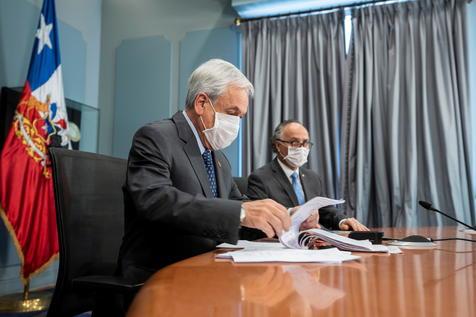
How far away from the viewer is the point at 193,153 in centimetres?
130

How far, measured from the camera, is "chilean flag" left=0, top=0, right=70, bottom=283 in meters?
2.60

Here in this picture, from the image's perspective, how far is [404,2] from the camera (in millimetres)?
3203

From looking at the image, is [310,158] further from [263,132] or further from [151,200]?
[151,200]

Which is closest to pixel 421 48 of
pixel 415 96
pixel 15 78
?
pixel 415 96

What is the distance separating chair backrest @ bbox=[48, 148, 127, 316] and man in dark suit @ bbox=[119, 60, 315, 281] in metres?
0.08

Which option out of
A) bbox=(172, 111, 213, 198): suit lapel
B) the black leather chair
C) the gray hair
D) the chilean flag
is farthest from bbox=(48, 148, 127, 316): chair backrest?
the chilean flag

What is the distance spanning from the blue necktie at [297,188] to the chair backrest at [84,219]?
53.1 inches

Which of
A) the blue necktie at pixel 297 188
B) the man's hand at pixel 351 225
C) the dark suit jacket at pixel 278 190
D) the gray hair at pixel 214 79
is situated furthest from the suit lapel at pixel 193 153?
the blue necktie at pixel 297 188

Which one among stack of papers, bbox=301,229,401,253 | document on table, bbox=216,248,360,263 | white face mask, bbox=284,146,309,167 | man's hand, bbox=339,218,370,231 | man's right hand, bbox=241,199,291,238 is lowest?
document on table, bbox=216,248,360,263

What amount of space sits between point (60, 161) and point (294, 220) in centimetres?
69

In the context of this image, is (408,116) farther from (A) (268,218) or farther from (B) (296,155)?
(A) (268,218)

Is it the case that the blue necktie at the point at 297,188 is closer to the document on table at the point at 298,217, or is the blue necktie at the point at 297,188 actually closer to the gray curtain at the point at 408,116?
the gray curtain at the point at 408,116

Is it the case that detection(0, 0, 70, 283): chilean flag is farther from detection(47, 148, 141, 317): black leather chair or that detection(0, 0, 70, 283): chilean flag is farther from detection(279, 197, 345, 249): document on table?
detection(279, 197, 345, 249): document on table

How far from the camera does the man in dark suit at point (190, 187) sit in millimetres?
1009
